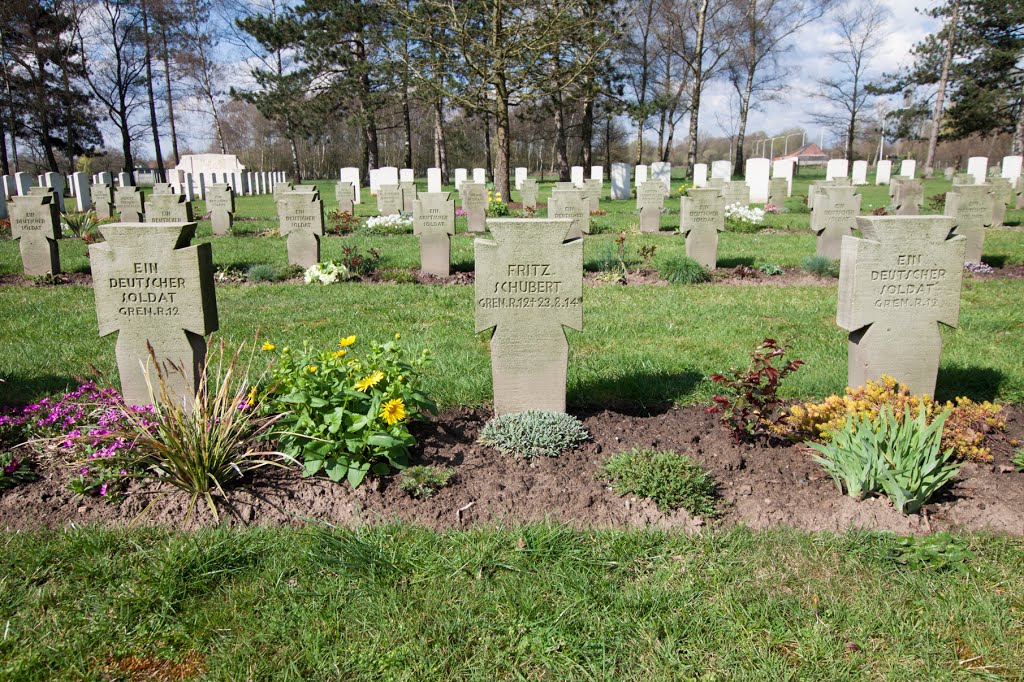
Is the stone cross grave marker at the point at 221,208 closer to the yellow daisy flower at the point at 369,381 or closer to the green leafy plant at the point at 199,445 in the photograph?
the green leafy plant at the point at 199,445

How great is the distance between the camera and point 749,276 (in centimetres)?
1079

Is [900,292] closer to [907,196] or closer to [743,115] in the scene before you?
[907,196]

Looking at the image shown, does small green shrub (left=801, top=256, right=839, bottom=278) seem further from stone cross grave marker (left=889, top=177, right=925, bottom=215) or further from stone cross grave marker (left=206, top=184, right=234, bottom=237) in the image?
stone cross grave marker (left=206, top=184, right=234, bottom=237)

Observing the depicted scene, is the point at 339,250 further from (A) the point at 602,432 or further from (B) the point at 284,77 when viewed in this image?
(B) the point at 284,77

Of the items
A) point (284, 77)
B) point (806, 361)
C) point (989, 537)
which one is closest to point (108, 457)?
point (989, 537)

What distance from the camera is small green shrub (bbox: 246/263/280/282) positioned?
35.9 ft

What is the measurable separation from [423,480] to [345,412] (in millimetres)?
589

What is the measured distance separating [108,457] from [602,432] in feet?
9.62

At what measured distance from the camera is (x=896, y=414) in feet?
14.1

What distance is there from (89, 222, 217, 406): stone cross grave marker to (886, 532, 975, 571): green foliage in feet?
12.9

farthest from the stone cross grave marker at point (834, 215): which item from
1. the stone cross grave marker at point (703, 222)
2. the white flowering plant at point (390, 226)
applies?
the white flowering plant at point (390, 226)

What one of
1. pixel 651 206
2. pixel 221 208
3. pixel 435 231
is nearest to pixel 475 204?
pixel 651 206

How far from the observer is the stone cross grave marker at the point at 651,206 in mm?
16094

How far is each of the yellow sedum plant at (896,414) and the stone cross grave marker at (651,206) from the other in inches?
467
